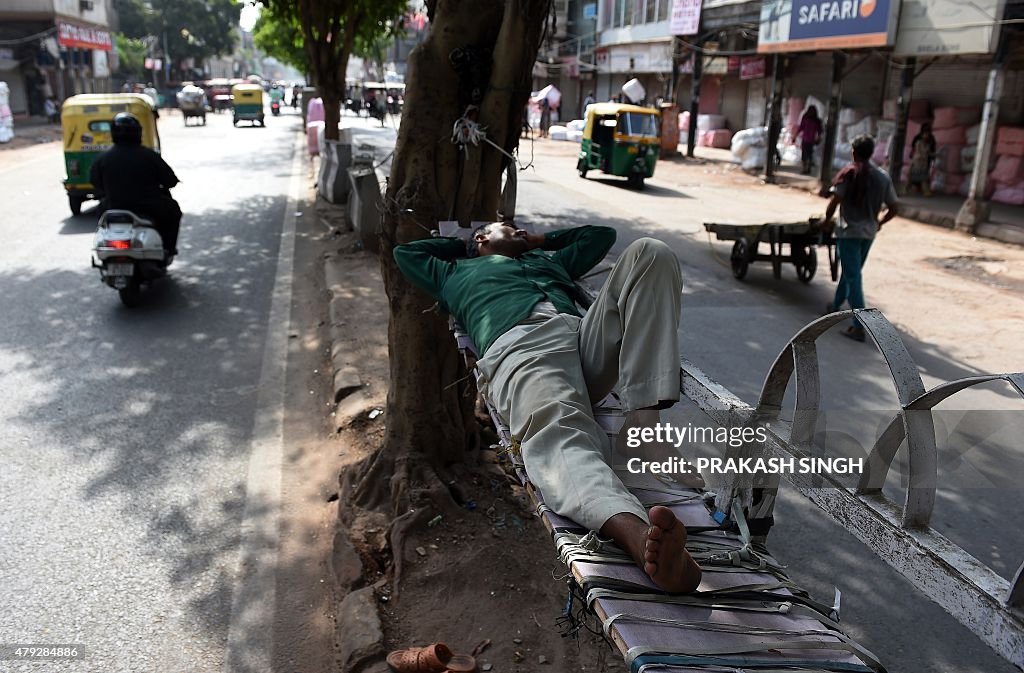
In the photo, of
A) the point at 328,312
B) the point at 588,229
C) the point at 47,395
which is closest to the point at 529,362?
the point at 588,229

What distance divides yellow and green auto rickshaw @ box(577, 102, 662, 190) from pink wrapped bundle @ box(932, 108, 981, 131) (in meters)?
5.85

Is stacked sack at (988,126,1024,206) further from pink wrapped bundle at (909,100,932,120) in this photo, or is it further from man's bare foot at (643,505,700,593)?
man's bare foot at (643,505,700,593)

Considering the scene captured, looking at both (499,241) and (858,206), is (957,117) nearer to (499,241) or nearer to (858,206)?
(858,206)

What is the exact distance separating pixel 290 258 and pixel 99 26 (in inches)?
1760

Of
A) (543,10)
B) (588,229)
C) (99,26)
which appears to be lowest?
(588,229)

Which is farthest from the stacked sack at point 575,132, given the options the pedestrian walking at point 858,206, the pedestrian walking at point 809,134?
the pedestrian walking at point 858,206

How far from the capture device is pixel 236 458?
15.5ft

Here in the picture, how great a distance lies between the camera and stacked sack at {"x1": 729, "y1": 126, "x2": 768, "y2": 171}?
69.1ft

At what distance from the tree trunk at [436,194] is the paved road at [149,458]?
744 mm


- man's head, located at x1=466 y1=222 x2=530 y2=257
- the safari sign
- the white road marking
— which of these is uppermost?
the safari sign

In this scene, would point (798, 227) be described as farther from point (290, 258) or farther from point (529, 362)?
point (529, 362)

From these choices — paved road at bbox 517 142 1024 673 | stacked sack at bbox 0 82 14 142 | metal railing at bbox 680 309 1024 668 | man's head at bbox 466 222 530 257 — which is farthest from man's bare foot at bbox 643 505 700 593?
stacked sack at bbox 0 82 14 142

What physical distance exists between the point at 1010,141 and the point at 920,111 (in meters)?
2.59

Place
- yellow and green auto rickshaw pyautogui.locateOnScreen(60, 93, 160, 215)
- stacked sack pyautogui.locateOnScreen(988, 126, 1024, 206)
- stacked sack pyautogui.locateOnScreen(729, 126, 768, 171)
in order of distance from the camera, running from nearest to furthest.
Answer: yellow and green auto rickshaw pyautogui.locateOnScreen(60, 93, 160, 215), stacked sack pyautogui.locateOnScreen(988, 126, 1024, 206), stacked sack pyautogui.locateOnScreen(729, 126, 768, 171)
